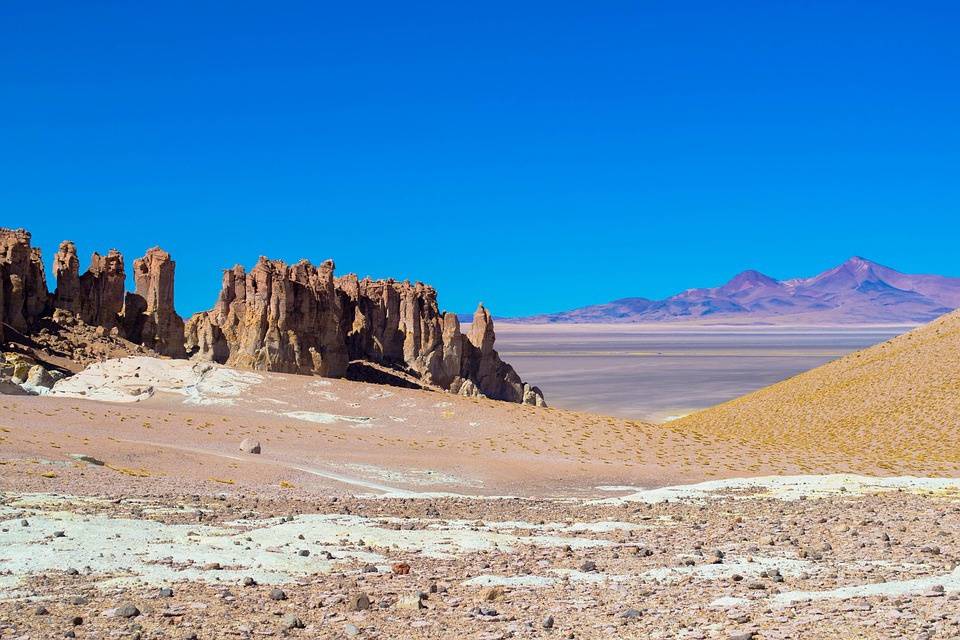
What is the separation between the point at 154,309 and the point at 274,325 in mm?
7847

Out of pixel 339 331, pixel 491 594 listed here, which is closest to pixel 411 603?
pixel 491 594

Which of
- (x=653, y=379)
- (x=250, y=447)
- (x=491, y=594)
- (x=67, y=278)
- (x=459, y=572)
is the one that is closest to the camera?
(x=491, y=594)

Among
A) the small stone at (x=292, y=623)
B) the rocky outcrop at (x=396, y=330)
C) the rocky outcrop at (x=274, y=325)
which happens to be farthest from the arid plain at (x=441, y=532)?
the rocky outcrop at (x=396, y=330)

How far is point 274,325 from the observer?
52.7m

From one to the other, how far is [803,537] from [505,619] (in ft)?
18.8

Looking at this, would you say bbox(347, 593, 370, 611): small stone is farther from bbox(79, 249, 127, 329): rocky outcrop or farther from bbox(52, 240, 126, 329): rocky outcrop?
bbox(79, 249, 127, 329): rocky outcrop

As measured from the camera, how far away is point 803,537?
12.3 meters

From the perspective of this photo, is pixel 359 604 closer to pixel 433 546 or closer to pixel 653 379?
pixel 433 546

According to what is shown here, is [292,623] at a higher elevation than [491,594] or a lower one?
lower

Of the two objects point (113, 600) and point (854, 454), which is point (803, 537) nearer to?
point (113, 600)

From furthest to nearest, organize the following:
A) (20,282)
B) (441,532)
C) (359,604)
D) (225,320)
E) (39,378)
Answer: (225,320) → (20,282) → (39,378) → (441,532) → (359,604)

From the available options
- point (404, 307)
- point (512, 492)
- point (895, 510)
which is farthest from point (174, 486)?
point (404, 307)

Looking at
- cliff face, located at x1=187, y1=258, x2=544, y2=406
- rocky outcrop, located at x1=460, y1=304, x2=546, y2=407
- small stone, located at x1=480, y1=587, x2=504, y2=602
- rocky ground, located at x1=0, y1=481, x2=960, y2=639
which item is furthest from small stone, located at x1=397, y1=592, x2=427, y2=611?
rocky outcrop, located at x1=460, y1=304, x2=546, y2=407

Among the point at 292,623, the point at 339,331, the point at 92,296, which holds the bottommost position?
the point at 292,623
